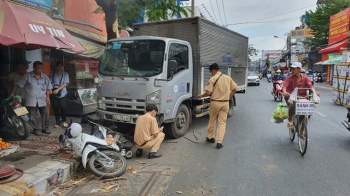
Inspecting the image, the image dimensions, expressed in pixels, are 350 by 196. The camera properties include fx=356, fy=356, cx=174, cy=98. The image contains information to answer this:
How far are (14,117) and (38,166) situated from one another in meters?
2.35

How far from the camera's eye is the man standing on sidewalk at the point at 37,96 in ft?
25.1

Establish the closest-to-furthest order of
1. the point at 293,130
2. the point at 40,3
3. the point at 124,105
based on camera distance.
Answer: the point at 124,105 → the point at 293,130 → the point at 40,3

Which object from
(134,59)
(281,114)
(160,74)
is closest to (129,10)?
(134,59)

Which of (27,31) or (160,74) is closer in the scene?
(27,31)

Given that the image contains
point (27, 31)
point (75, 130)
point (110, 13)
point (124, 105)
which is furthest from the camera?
point (110, 13)

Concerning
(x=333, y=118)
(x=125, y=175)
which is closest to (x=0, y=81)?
(x=125, y=175)

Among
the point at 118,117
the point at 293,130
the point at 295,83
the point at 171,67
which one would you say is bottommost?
the point at 293,130

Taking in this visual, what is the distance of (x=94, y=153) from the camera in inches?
220

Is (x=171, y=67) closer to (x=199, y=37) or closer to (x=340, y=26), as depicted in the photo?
(x=199, y=37)

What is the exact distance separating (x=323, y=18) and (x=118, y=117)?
39560mm

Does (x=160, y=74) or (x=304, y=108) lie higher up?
(x=160, y=74)

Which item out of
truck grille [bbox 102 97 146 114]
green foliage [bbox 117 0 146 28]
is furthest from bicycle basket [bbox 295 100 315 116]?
green foliage [bbox 117 0 146 28]

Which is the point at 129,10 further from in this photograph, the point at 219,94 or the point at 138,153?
the point at 138,153

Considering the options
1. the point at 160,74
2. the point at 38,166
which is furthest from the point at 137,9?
the point at 38,166
